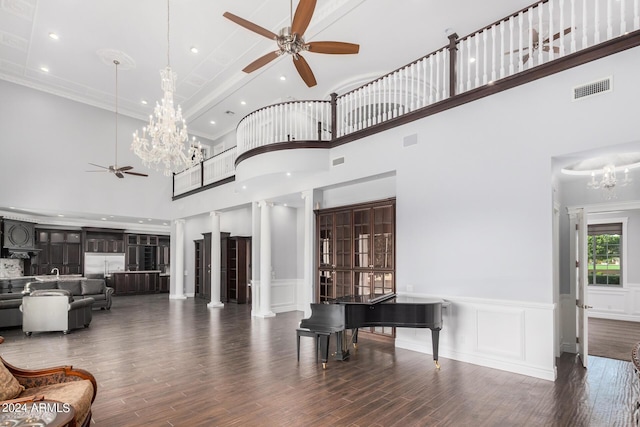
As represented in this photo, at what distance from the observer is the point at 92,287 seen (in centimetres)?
1034

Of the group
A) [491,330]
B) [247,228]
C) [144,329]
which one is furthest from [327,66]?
[144,329]

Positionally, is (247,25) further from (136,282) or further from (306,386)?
(136,282)

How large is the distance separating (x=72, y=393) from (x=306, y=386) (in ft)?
7.91

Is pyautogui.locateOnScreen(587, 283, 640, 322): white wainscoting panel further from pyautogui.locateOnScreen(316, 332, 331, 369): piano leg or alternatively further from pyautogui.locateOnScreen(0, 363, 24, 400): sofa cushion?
pyautogui.locateOnScreen(0, 363, 24, 400): sofa cushion

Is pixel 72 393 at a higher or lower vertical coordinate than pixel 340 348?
higher

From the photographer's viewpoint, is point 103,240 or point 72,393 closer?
point 72,393

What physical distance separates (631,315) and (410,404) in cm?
810

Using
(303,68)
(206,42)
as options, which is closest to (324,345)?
(303,68)

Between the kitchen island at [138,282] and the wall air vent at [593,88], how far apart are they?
1637 cm

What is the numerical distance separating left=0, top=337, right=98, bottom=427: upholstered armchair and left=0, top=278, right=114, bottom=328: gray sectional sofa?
639 cm

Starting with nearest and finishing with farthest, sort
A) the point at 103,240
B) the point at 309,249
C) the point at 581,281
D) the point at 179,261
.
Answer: the point at 581,281
the point at 309,249
the point at 179,261
the point at 103,240

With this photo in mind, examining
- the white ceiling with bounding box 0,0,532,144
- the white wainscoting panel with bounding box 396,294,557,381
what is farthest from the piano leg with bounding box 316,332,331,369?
the white ceiling with bounding box 0,0,532,144

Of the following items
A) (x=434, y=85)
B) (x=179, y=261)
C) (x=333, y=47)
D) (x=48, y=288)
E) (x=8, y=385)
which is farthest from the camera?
(x=179, y=261)

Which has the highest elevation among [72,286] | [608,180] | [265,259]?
[608,180]
